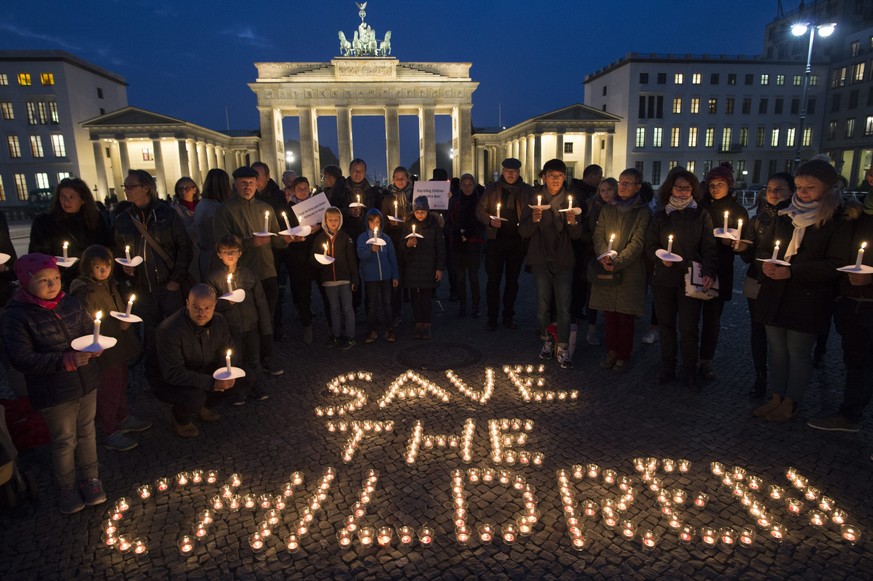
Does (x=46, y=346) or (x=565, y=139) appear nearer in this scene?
(x=46, y=346)

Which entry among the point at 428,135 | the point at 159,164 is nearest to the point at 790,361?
the point at 428,135

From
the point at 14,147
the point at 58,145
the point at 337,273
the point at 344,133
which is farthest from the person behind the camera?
the point at 344,133

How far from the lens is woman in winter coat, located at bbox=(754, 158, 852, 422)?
158 inches

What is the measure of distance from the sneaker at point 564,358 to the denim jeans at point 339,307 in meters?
2.77

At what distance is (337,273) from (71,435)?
12.2 ft

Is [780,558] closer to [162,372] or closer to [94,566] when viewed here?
[94,566]

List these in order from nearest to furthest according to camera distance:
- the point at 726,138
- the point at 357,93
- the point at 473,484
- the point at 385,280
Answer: the point at 473,484 → the point at 385,280 → the point at 357,93 → the point at 726,138

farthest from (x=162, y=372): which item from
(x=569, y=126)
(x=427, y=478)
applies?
(x=569, y=126)

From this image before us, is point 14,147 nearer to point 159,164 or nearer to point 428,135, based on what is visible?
point 159,164

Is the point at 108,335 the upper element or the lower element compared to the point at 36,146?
lower

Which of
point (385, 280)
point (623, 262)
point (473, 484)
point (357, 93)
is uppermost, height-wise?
point (357, 93)

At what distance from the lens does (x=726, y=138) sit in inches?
2397

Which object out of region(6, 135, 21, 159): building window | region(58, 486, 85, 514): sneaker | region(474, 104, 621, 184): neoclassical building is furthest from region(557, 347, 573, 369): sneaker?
region(6, 135, 21, 159): building window

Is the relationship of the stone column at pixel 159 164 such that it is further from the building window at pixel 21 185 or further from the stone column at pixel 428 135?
the stone column at pixel 428 135
